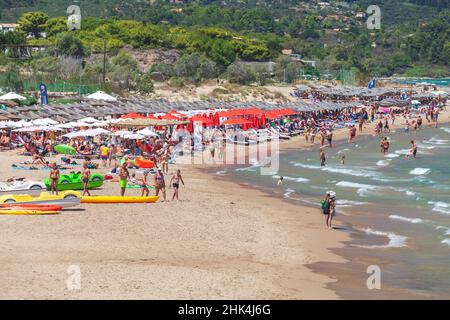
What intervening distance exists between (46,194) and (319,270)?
8802 millimetres

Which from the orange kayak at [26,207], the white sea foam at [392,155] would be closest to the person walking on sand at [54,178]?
the orange kayak at [26,207]

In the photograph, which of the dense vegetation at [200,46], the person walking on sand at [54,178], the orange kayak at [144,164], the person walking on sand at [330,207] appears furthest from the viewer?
the dense vegetation at [200,46]

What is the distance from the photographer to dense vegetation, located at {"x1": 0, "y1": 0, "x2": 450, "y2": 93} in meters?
82.8

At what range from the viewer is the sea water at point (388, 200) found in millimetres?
20453

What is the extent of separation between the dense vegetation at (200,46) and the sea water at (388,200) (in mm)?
31999

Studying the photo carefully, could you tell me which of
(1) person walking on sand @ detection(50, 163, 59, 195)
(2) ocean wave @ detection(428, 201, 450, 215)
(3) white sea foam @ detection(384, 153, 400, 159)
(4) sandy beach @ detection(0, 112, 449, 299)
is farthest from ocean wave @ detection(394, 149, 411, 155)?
(1) person walking on sand @ detection(50, 163, 59, 195)

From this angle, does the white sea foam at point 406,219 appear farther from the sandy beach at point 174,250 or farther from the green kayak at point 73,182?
the green kayak at point 73,182

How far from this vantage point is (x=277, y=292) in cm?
1745

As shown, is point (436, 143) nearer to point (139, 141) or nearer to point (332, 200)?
point (139, 141)

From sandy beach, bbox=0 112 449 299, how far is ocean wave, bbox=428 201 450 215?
4.24 m

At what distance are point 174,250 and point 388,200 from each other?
496 inches

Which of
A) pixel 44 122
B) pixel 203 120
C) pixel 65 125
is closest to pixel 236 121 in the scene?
pixel 203 120
